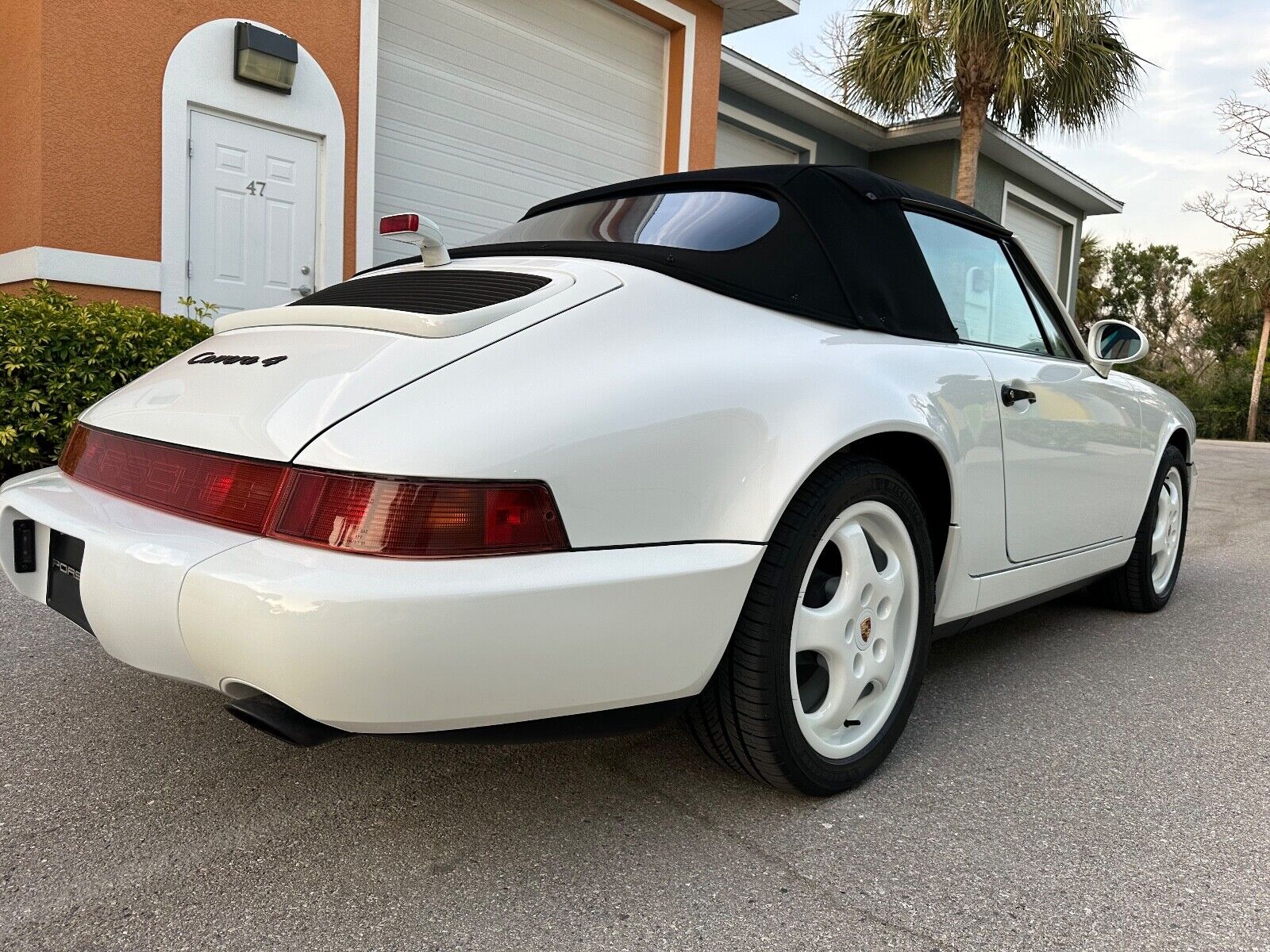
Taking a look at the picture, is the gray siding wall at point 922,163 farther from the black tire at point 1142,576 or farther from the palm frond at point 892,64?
the black tire at point 1142,576

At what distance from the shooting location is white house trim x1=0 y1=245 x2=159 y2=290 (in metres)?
5.37

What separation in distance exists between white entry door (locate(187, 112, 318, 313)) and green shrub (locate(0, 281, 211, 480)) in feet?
4.13

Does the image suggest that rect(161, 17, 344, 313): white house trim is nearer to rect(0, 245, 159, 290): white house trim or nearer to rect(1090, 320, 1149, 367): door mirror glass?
rect(0, 245, 159, 290): white house trim

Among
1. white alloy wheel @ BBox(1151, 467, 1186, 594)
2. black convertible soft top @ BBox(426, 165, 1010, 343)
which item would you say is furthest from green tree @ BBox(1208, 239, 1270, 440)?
black convertible soft top @ BBox(426, 165, 1010, 343)

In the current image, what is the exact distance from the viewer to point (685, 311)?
190 centimetres

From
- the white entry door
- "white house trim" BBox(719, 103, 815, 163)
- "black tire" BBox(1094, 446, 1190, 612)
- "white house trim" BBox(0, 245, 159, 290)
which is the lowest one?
"black tire" BBox(1094, 446, 1190, 612)

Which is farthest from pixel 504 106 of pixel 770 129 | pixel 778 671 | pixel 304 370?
pixel 778 671

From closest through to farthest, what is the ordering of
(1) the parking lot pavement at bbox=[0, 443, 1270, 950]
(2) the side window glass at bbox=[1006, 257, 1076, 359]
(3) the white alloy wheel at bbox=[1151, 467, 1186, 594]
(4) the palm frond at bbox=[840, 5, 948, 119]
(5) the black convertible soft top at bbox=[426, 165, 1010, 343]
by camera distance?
(1) the parking lot pavement at bbox=[0, 443, 1270, 950]
(5) the black convertible soft top at bbox=[426, 165, 1010, 343]
(2) the side window glass at bbox=[1006, 257, 1076, 359]
(3) the white alloy wheel at bbox=[1151, 467, 1186, 594]
(4) the palm frond at bbox=[840, 5, 948, 119]

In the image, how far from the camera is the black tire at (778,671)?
177cm

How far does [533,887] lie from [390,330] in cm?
101

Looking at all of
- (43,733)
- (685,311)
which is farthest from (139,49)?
(685,311)

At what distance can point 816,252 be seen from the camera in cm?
220

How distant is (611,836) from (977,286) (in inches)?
72.8

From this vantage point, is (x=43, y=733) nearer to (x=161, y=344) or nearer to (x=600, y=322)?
(x=600, y=322)
